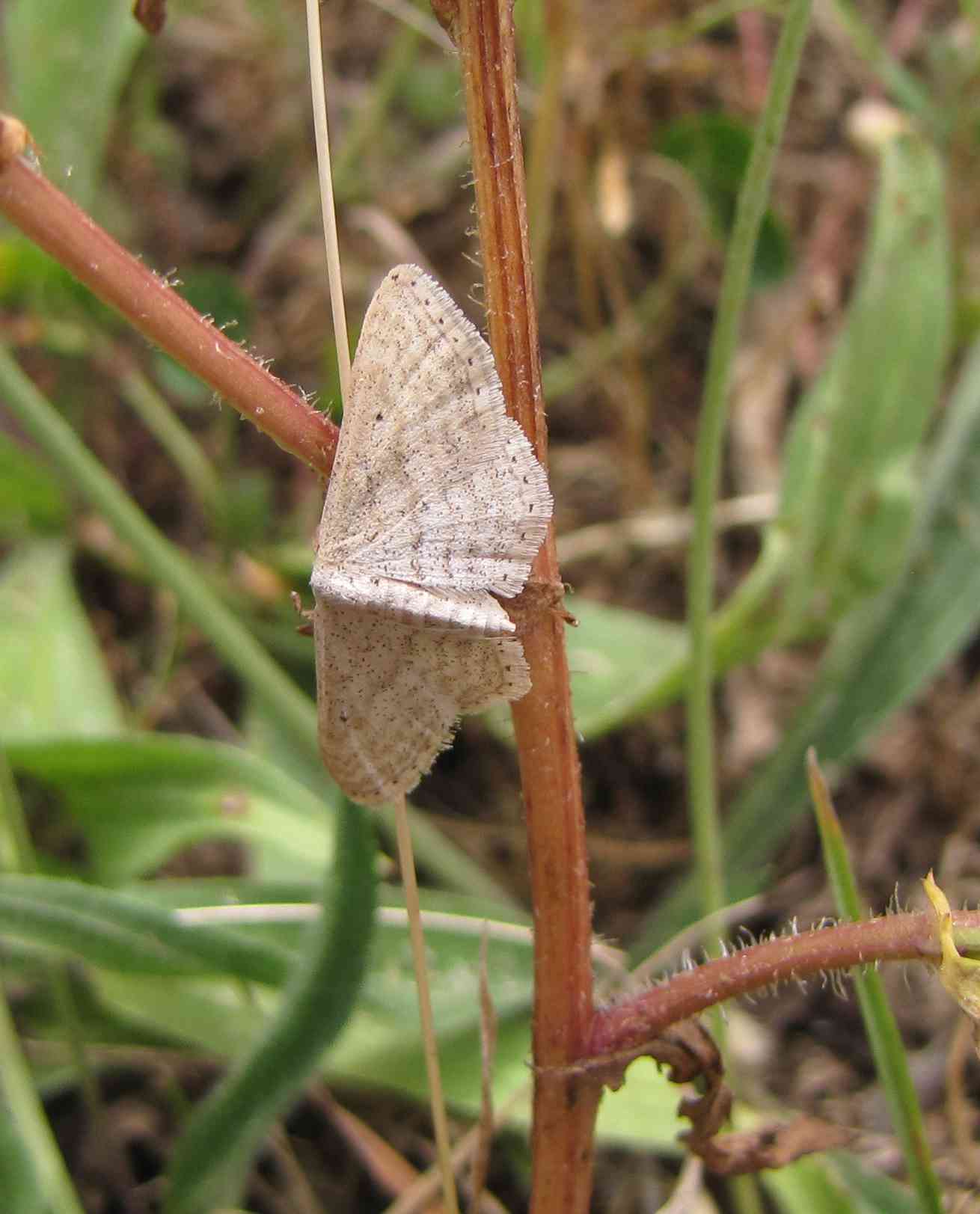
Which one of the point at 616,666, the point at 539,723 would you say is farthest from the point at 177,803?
the point at 539,723

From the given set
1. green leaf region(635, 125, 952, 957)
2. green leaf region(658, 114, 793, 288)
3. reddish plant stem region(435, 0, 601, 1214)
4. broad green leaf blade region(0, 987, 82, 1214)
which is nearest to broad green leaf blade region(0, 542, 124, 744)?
broad green leaf blade region(0, 987, 82, 1214)

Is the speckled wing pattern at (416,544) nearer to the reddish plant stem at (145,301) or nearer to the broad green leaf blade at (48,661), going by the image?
the reddish plant stem at (145,301)

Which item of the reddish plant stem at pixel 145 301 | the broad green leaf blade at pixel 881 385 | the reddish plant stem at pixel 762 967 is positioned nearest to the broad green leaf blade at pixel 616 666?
the broad green leaf blade at pixel 881 385

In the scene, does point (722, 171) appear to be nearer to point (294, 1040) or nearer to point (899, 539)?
point (899, 539)

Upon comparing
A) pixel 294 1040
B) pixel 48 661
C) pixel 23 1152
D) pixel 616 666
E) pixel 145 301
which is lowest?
pixel 23 1152

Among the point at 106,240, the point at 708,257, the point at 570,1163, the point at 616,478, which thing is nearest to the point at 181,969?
the point at 570,1163

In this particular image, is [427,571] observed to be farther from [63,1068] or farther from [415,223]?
[415,223]

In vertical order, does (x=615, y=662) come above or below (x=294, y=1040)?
above

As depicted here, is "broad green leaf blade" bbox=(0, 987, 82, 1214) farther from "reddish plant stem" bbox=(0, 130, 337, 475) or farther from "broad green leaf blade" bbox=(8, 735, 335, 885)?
"reddish plant stem" bbox=(0, 130, 337, 475)
